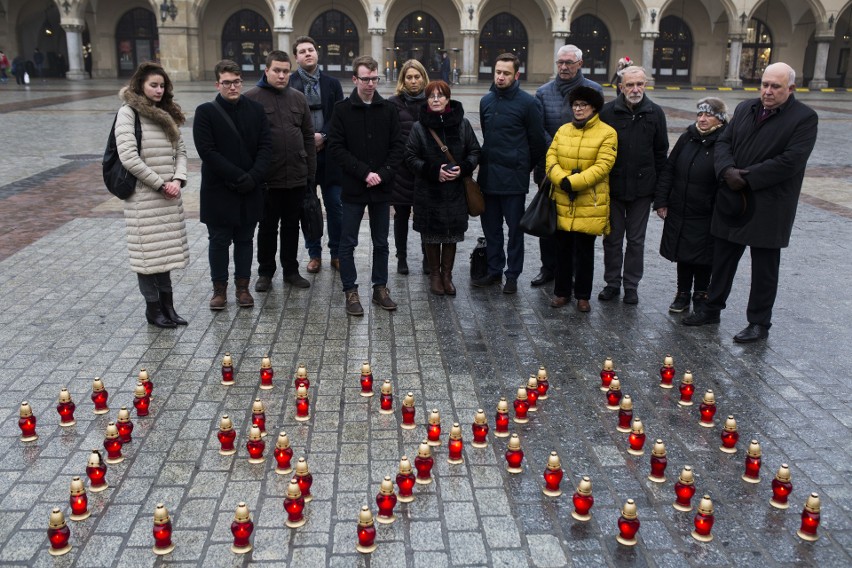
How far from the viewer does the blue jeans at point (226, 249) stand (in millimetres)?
6668

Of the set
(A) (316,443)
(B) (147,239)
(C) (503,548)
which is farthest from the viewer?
(B) (147,239)

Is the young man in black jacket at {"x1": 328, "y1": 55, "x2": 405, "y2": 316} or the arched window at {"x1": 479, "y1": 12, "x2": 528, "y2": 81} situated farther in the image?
the arched window at {"x1": 479, "y1": 12, "x2": 528, "y2": 81}

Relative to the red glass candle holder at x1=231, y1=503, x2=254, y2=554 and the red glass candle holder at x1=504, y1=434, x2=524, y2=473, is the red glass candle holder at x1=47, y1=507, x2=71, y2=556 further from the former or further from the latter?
the red glass candle holder at x1=504, y1=434, x2=524, y2=473

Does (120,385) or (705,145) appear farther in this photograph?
(705,145)

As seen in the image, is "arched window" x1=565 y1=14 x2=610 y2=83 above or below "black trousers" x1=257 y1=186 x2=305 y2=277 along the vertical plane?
above

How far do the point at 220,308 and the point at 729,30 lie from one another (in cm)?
4085

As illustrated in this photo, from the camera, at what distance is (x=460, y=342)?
241 inches

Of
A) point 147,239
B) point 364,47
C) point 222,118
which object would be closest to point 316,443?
point 147,239

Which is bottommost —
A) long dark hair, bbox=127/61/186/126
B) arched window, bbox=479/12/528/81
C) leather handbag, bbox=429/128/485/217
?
leather handbag, bbox=429/128/485/217

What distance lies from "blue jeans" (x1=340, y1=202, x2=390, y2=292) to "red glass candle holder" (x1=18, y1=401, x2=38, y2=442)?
2956 mm

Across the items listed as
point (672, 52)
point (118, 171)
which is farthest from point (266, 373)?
point (672, 52)

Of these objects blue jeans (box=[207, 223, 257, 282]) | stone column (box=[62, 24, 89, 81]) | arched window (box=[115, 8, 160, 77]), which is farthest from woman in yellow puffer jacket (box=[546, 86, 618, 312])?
arched window (box=[115, 8, 160, 77])

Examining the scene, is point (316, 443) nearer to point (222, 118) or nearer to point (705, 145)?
point (222, 118)

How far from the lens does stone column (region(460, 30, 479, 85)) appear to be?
4078 centimetres
